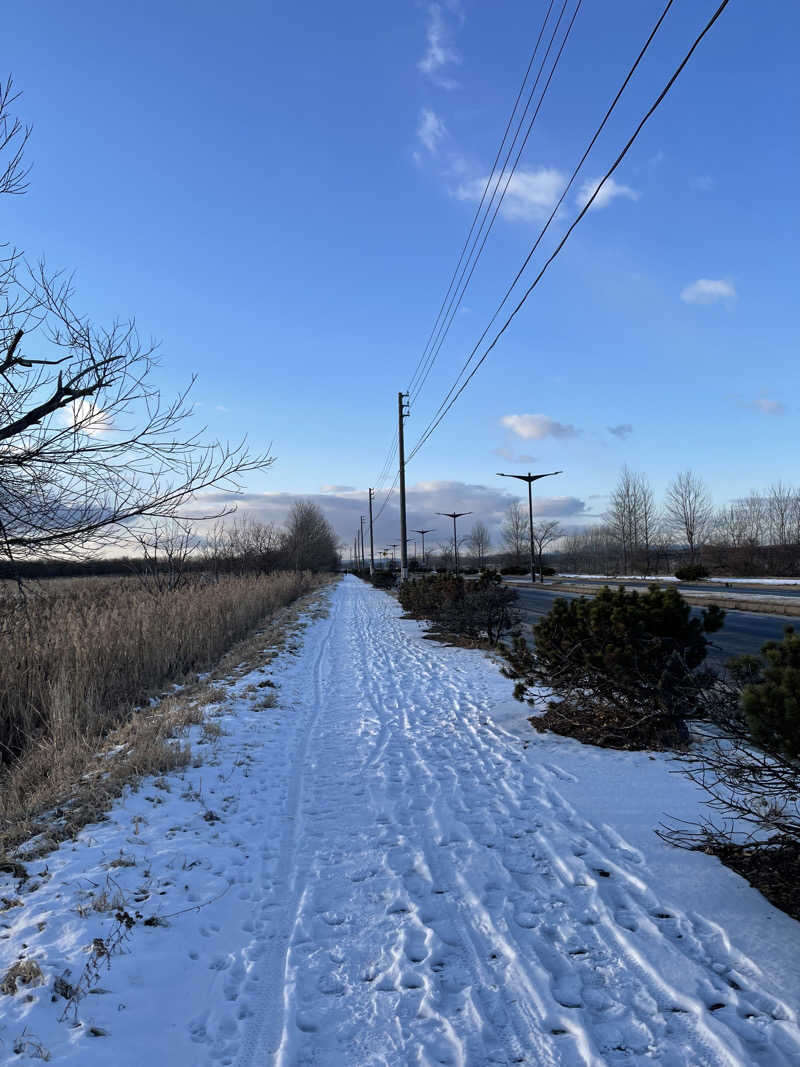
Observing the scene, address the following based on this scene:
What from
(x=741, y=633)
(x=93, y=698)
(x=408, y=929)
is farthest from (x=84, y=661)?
(x=741, y=633)

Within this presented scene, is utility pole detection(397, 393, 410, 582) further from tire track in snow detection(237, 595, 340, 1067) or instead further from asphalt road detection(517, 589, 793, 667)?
tire track in snow detection(237, 595, 340, 1067)

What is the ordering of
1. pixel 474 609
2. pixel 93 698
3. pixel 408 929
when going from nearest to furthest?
pixel 408 929 → pixel 93 698 → pixel 474 609

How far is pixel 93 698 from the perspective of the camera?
733 cm

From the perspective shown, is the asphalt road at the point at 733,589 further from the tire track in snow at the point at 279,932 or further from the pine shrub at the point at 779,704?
the pine shrub at the point at 779,704

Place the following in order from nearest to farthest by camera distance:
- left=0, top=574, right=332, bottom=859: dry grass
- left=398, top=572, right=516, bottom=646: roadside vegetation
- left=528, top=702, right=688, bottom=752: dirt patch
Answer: left=0, top=574, right=332, bottom=859: dry grass
left=528, top=702, right=688, bottom=752: dirt patch
left=398, top=572, right=516, bottom=646: roadside vegetation

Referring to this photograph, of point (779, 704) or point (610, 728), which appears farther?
point (610, 728)

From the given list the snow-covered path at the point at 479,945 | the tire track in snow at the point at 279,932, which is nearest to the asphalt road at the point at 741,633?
the snow-covered path at the point at 479,945

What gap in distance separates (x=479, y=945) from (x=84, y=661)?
6.54 meters

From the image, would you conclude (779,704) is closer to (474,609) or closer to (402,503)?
(474,609)

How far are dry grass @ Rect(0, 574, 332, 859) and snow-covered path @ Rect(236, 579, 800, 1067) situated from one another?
63.3 inches

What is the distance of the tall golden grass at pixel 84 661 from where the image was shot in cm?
605

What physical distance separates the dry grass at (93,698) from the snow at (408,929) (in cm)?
48

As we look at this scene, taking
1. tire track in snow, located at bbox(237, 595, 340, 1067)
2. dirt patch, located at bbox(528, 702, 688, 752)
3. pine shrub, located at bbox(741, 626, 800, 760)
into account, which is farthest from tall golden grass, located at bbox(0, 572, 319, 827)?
pine shrub, located at bbox(741, 626, 800, 760)

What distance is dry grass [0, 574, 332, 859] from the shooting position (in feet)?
15.4
